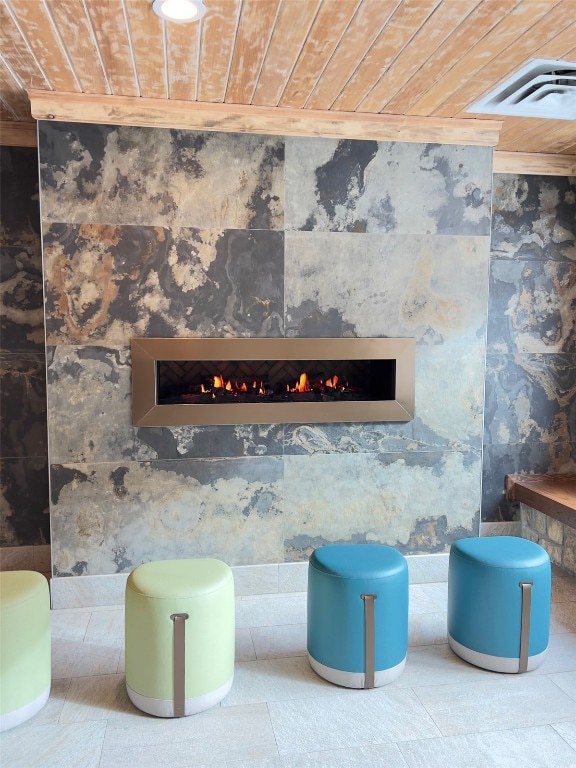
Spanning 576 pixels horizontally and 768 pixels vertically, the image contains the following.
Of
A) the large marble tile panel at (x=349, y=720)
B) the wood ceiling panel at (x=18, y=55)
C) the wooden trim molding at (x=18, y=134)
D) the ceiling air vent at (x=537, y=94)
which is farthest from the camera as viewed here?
the wooden trim molding at (x=18, y=134)

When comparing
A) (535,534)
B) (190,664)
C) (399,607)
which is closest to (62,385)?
(190,664)

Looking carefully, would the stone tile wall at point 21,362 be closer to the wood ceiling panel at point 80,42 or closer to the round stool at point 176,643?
the wood ceiling panel at point 80,42

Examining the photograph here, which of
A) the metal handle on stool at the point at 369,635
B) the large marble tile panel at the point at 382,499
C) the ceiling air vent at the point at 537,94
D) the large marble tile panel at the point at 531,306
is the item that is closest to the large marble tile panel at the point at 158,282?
the large marble tile panel at the point at 382,499

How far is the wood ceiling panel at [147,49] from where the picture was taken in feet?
6.93

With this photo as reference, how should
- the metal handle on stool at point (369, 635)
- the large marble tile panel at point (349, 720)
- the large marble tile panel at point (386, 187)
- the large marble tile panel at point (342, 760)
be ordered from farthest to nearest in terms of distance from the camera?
1. the large marble tile panel at point (386, 187)
2. the metal handle on stool at point (369, 635)
3. the large marble tile panel at point (349, 720)
4. the large marble tile panel at point (342, 760)

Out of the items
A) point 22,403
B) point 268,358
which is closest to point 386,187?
point 268,358

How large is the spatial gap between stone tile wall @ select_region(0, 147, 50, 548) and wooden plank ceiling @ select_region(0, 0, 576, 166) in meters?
0.34

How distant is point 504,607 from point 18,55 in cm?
295

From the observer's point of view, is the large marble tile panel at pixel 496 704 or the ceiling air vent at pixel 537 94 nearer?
the large marble tile panel at pixel 496 704

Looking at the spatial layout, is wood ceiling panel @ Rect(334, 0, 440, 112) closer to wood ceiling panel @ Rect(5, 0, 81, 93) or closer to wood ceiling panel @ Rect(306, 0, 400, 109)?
wood ceiling panel @ Rect(306, 0, 400, 109)

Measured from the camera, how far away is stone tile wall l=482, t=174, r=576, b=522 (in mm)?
3824

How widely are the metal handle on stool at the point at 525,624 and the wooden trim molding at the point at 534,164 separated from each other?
256 centimetres

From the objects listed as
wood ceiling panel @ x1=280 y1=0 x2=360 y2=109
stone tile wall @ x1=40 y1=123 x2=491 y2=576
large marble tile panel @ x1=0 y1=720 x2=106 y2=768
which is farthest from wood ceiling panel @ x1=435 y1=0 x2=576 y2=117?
large marble tile panel @ x1=0 y1=720 x2=106 y2=768

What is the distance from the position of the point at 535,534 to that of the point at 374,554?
5.68 ft
